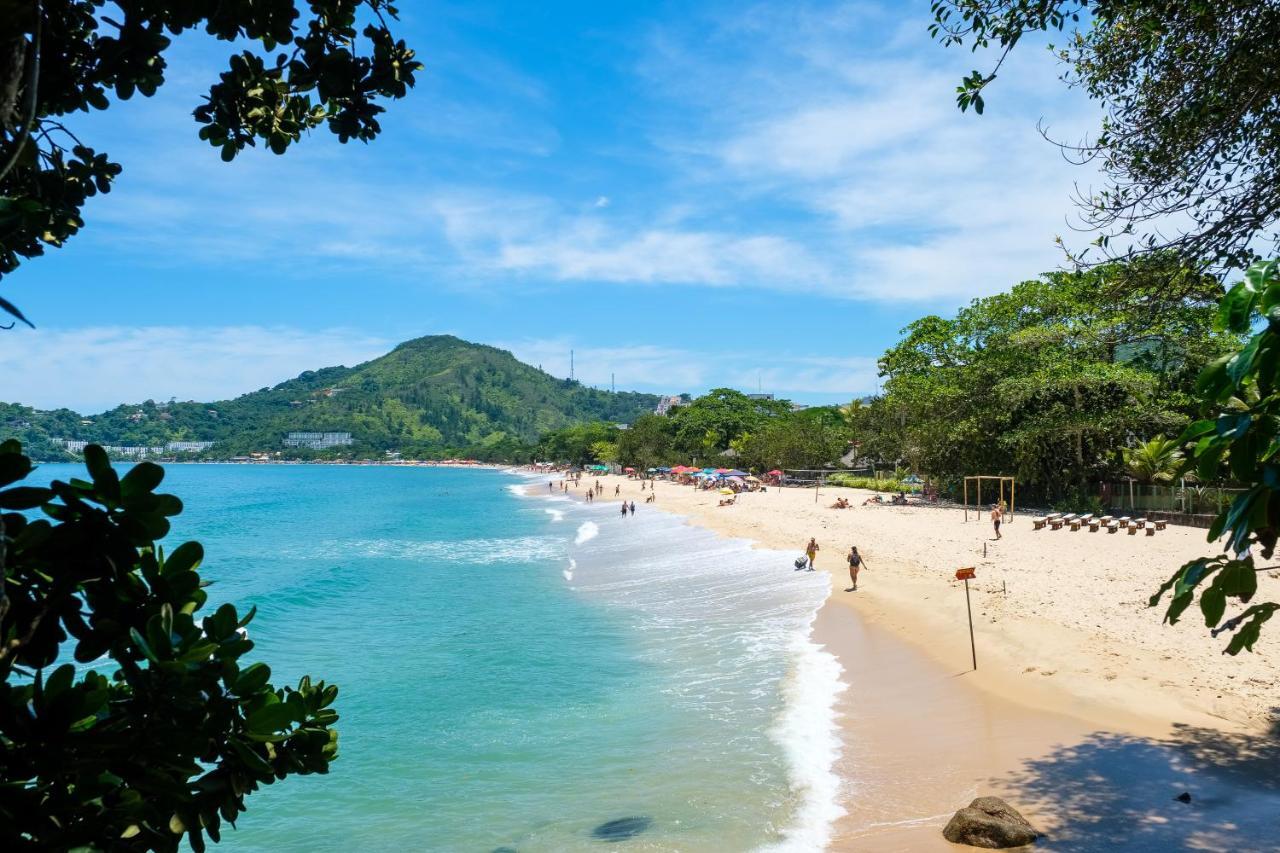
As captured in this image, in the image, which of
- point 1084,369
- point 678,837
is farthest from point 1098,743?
point 1084,369

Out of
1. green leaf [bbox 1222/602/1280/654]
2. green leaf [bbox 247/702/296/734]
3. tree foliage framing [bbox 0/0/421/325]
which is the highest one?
tree foliage framing [bbox 0/0/421/325]

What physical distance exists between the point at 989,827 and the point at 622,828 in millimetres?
3653

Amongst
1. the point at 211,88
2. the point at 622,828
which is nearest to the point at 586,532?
the point at 622,828

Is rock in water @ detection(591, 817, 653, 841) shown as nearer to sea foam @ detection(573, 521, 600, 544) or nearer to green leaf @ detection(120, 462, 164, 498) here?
green leaf @ detection(120, 462, 164, 498)

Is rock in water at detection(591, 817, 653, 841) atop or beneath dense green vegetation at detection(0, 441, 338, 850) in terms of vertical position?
beneath

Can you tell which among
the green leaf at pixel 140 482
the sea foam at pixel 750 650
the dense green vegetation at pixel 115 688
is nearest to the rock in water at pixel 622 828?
the sea foam at pixel 750 650

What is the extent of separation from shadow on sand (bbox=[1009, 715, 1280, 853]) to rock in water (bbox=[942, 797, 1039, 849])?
21 centimetres

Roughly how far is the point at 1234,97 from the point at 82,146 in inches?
325

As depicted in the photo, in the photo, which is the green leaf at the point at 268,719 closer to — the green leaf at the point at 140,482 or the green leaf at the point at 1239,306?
the green leaf at the point at 140,482

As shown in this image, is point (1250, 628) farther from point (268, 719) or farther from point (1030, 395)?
point (1030, 395)

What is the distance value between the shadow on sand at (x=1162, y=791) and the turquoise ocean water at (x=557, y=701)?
7.70ft

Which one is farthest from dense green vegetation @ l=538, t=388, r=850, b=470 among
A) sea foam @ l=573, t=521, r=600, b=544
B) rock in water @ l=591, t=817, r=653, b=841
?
rock in water @ l=591, t=817, r=653, b=841

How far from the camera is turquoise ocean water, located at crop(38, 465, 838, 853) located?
8.43 metres

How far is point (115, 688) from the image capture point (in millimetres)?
2322
